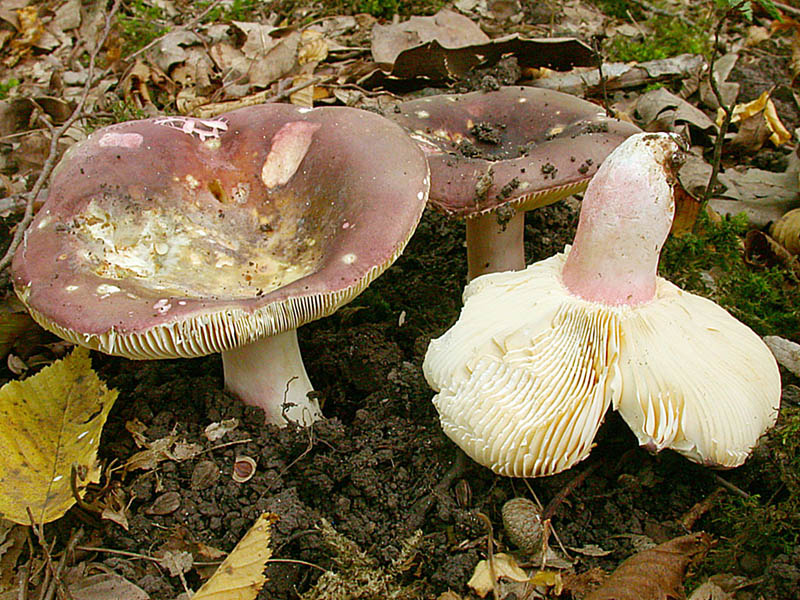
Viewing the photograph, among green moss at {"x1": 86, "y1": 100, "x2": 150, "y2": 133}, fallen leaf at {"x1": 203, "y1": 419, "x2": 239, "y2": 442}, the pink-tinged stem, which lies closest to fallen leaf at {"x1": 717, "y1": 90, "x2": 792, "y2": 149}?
the pink-tinged stem

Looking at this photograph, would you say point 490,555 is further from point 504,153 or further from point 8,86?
point 8,86

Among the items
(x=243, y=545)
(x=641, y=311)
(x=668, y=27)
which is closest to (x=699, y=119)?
(x=668, y=27)

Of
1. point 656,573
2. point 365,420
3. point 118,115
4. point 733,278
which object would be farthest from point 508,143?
point 118,115

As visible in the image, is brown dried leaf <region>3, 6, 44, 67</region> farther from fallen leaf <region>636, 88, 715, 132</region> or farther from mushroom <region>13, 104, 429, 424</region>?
fallen leaf <region>636, 88, 715, 132</region>

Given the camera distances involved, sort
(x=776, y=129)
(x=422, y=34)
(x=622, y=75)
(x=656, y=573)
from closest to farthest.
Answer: (x=656, y=573) → (x=776, y=129) → (x=622, y=75) → (x=422, y=34)

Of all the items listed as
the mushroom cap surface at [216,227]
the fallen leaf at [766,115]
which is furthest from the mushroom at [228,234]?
the fallen leaf at [766,115]

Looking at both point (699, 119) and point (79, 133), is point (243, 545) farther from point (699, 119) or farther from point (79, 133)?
point (699, 119)
